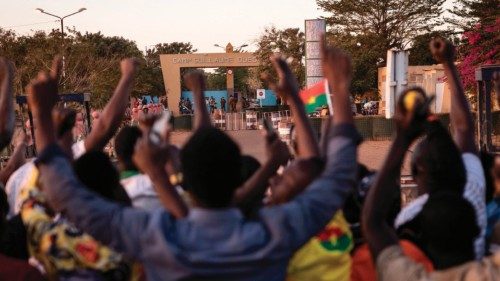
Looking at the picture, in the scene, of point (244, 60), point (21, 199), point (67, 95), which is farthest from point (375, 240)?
point (244, 60)

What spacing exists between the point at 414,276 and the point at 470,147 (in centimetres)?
156

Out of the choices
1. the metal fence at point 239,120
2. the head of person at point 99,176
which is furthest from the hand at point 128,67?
the metal fence at point 239,120

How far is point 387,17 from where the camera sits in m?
47.9

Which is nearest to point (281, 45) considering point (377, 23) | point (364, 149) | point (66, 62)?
point (377, 23)

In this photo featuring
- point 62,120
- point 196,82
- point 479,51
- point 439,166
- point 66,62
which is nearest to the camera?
point 439,166

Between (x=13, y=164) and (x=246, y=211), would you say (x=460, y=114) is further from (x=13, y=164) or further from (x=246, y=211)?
(x=13, y=164)

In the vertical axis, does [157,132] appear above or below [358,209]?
above

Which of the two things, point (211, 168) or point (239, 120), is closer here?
point (211, 168)

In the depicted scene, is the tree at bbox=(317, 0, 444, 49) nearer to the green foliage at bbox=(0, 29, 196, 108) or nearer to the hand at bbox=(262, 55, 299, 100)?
the green foliage at bbox=(0, 29, 196, 108)

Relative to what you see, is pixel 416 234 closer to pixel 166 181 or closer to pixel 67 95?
pixel 166 181

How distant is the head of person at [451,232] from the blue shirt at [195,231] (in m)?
0.41

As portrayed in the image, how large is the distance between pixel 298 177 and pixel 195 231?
1.81 ft

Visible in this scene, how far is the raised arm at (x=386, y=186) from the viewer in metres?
2.35

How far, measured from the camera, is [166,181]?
2.37 m
